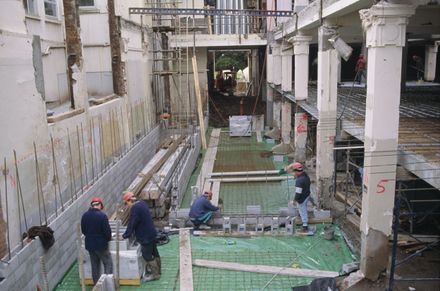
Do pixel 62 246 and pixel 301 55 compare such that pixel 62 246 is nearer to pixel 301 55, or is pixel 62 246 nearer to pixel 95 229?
pixel 95 229

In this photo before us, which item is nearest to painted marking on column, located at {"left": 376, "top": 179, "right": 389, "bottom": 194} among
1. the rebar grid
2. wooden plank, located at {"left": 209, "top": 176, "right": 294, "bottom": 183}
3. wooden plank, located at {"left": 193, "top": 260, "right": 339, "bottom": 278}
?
wooden plank, located at {"left": 193, "top": 260, "right": 339, "bottom": 278}

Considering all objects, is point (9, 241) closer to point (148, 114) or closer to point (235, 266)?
point (235, 266)

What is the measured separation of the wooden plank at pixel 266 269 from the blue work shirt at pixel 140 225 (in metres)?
1.37

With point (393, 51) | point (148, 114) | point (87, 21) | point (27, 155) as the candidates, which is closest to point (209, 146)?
point (148, 114)

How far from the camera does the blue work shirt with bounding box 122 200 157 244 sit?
821 centimetres

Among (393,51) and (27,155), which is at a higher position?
(393,51)

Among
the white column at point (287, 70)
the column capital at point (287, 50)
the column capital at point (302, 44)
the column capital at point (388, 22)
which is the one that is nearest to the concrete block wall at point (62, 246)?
the column capital at point (302, 44)

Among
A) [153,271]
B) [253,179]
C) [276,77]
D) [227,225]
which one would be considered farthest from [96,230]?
[276,77]

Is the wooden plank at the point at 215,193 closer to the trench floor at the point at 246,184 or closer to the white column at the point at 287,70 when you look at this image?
the trench floor at the point at 246,184

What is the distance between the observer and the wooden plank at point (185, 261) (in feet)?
27.6

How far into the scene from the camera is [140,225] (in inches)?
328

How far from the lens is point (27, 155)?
332 inches

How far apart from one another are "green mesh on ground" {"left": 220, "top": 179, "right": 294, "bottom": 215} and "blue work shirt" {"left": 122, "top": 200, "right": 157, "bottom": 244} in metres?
4.20

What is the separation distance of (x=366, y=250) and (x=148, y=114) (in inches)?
530
